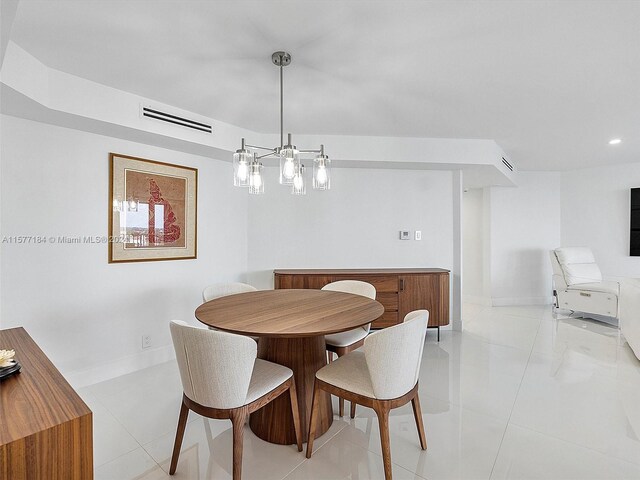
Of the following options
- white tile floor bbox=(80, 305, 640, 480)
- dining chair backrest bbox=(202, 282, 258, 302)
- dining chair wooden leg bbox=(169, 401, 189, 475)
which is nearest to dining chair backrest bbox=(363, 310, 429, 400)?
white tile floor bbox=(80, 305, 640, 480)

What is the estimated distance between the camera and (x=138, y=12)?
1697 mm

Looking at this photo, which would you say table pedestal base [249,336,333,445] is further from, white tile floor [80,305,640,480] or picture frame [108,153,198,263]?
picture frame [108,153,198,263]

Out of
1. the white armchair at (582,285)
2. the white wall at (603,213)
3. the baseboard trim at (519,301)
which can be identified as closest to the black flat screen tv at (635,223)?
the white wall at (603,213)

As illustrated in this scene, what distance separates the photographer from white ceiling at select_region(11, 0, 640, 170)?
1.70m

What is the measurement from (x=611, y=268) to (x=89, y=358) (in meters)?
7.27

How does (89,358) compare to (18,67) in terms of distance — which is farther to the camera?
(89,358)

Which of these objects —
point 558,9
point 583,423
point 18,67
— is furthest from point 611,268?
point 18,67

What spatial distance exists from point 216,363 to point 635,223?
6.55m

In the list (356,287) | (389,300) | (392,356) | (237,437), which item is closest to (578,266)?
(389,300)

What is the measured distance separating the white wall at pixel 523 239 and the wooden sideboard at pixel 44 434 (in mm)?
6003

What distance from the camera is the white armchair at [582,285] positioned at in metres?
4.40

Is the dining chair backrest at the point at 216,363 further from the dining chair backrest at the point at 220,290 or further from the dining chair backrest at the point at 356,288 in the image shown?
the dining chair backrest at the point at 356,288

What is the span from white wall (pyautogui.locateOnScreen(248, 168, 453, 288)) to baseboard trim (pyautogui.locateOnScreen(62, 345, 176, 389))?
1272 millimetres

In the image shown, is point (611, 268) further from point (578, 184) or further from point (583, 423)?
point (583, 423)
